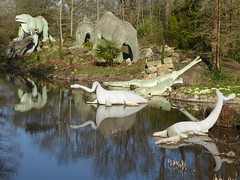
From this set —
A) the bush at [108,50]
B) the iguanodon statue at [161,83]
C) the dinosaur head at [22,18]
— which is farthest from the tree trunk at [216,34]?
the dinosaur head at [22,18]

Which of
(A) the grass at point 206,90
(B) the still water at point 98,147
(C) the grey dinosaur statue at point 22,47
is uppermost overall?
(C) the grey dinosaur statue at point 22,47

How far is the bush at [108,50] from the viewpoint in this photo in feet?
82.2

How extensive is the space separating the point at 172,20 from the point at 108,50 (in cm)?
852

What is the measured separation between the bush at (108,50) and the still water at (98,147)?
11938 millimetres

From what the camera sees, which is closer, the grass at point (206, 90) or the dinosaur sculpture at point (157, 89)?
the grass at point (206, 90)

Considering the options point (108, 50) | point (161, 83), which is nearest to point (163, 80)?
point (161, 83)

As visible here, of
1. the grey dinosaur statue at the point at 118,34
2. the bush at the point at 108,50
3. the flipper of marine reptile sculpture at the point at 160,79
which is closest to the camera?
the flipper of marine reptile sculpture at the point at 160,79

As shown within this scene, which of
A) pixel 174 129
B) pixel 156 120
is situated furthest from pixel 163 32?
pixel 174 129

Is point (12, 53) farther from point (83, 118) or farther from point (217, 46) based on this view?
point (83, 118)

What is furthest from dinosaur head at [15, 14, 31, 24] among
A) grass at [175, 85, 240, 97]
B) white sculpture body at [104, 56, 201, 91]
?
grass at [175, 85, 240, 97]

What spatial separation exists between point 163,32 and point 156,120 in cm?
2440

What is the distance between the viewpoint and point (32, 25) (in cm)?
3350

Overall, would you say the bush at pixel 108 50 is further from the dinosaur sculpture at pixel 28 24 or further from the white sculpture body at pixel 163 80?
the dinosaur sculpture at pixel 28 24

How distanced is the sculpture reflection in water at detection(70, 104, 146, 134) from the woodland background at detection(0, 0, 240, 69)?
8.94 metres
